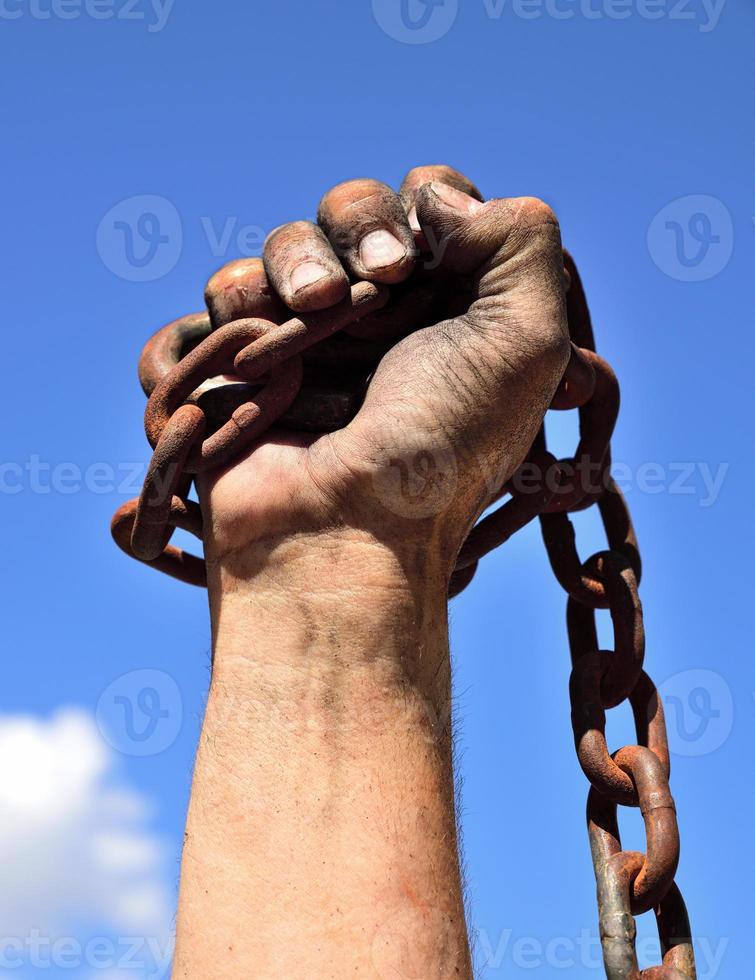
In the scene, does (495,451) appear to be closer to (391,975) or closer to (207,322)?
(207,322)

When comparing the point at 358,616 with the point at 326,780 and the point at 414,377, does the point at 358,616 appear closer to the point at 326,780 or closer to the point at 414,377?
the point at 326,780

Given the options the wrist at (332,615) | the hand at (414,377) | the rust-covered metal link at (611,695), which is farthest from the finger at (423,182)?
the wrist at (332,615)

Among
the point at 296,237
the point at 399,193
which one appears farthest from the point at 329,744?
the point at 399,193

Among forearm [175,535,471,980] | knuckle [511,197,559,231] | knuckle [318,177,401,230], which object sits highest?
knuckle [318,177,401,230]

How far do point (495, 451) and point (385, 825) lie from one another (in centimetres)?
89

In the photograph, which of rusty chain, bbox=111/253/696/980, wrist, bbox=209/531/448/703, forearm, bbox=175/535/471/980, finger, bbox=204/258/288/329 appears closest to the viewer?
forearm, bbox=175/535/471/980

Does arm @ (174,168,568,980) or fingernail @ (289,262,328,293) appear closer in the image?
arm @ (174,168,568,980)

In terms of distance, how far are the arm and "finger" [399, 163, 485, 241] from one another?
2 cm

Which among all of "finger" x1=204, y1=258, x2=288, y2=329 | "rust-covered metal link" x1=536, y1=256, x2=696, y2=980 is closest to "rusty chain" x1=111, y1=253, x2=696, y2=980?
"rust-covered metal link" x1=536, y1=256, x2=696, y2=980

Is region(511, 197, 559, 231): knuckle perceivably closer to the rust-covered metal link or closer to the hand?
the hand

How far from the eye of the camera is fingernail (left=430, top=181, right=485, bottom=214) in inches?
124

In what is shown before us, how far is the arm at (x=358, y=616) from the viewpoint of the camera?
265 centimetres

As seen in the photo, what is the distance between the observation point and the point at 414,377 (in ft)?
9.86

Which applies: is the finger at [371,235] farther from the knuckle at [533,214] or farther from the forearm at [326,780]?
the forearm at [326,780]
